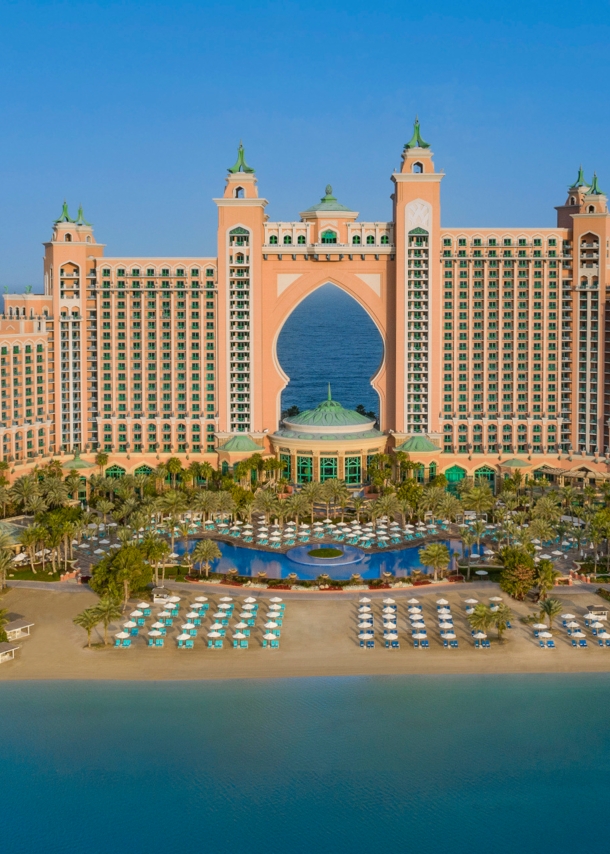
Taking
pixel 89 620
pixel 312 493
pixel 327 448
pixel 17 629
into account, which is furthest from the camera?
pixel 327 448

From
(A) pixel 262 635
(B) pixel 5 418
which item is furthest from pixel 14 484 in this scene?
(A) pixel 262 635

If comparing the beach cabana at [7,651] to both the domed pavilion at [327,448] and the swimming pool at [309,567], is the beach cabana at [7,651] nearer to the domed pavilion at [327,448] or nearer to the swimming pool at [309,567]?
the swimming pool at [309,567]

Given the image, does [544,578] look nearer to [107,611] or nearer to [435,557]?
[435,557]

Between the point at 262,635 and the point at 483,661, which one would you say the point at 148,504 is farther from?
the point at 483,661

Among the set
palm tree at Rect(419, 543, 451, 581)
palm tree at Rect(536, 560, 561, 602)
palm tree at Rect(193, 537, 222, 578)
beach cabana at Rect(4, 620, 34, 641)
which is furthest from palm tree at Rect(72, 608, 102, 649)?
palm tree at Rect(536, 560, 561, 602)

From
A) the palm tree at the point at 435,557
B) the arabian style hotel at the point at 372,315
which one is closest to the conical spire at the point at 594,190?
the arabian style hotel at the point at 372,315

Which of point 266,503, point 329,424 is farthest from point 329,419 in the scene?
point 266,503
